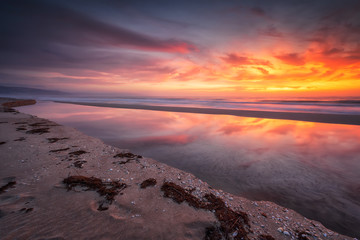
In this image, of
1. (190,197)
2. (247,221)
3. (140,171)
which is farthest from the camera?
(140,171)

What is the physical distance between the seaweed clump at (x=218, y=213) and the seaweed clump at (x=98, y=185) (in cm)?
108

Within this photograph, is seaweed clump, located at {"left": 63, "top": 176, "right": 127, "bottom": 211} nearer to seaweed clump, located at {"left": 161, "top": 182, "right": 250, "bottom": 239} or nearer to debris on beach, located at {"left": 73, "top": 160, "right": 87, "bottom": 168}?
debris on beach, located at {"left": 73, "top": 160, "right": 87, "bottom": 168}

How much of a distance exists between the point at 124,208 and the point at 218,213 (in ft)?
6.04

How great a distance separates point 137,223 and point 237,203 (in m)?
2.26

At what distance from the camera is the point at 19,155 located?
16.2 feet

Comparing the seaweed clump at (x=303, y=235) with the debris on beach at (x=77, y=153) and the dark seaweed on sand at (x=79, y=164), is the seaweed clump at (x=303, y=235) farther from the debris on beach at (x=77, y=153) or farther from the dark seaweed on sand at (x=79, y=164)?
the debris on beach at (x=77, y=153)

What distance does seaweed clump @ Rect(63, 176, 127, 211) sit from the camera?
3236mm

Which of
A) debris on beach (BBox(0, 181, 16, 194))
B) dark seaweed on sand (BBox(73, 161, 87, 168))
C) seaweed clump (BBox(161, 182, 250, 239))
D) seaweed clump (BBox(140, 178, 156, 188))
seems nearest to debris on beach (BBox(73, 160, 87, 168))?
dark seaweed on sand (BBox(73, 161, 87, 168))

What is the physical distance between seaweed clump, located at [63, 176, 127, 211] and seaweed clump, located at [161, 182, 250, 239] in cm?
108

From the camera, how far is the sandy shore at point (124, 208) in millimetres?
2373

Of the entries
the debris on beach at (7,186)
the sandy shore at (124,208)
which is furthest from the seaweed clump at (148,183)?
the debris on beach at (7,186)

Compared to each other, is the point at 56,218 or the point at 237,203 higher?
the point at 56,218

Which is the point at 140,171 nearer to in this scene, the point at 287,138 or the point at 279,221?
the point at 279,221

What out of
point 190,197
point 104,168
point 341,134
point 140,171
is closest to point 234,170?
point 190,197
